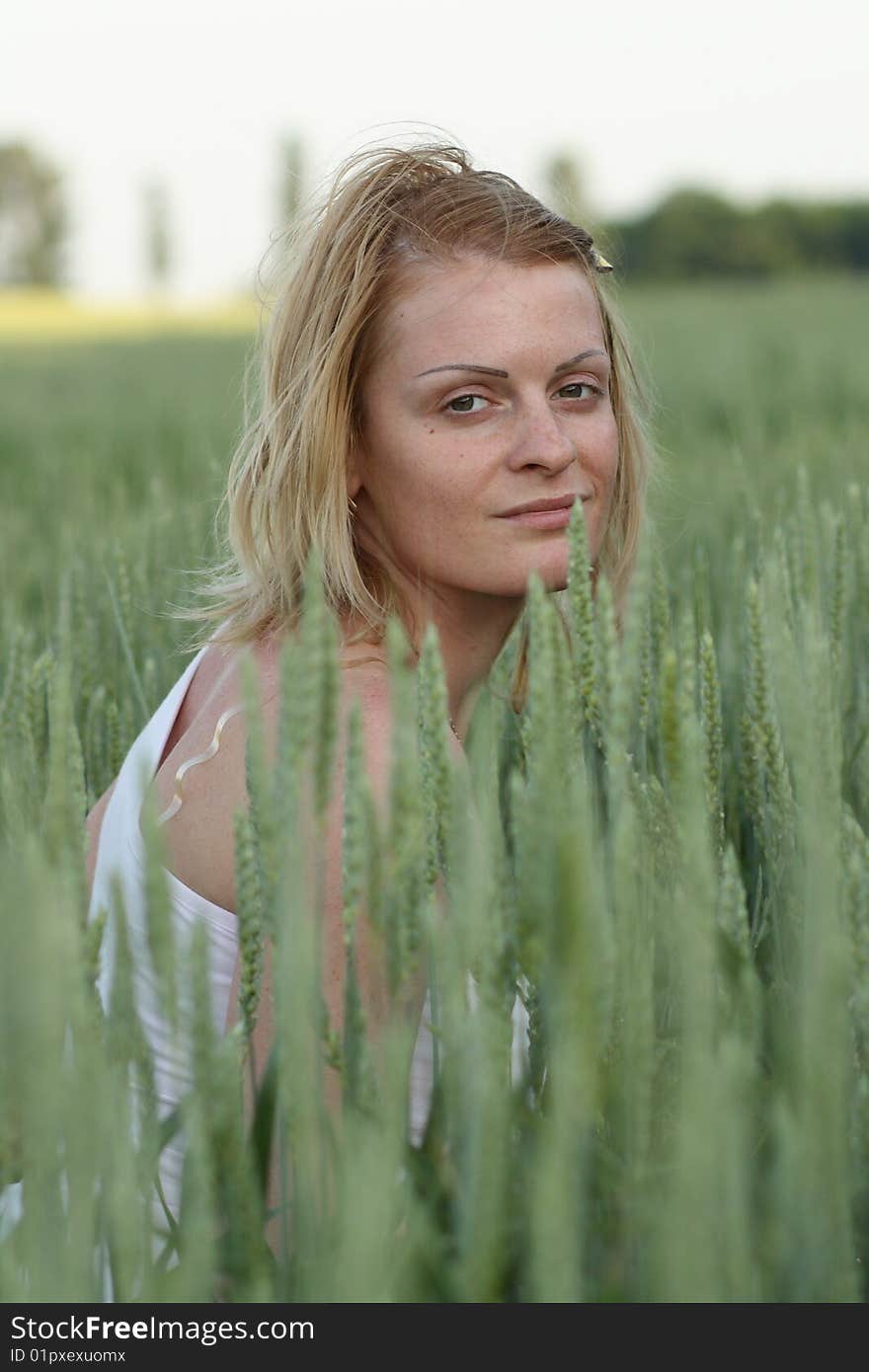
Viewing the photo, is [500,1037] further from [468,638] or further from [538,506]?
[468,638]

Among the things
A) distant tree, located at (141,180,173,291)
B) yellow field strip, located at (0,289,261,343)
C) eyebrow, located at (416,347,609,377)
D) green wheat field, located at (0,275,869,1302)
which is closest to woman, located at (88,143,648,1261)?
eyebrow, located at (416,347,609,377)

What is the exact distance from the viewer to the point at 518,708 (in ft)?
5.29

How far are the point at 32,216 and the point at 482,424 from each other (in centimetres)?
6091

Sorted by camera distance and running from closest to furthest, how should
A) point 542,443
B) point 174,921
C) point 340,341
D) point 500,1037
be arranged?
point 500,1037 → point 174,921 → point 542,443 → point 340,341

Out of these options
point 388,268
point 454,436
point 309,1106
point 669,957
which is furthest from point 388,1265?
point 388,268

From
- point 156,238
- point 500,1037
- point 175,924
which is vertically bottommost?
point 500,1037

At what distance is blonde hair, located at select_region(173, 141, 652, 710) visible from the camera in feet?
4.43

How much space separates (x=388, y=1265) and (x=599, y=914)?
0.54 ft

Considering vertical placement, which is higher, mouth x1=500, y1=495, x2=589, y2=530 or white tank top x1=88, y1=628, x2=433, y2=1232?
mouth x1=500, y1=495, x2=589, y2=530

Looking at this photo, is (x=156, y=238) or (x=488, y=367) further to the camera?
(x=156, y=238)

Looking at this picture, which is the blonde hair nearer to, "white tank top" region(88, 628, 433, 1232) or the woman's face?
the woman's face

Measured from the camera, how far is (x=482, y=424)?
50.4 inches

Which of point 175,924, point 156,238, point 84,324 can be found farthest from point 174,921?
point 156,238

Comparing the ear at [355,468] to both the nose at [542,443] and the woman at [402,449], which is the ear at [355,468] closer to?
the woman at [402,449]
